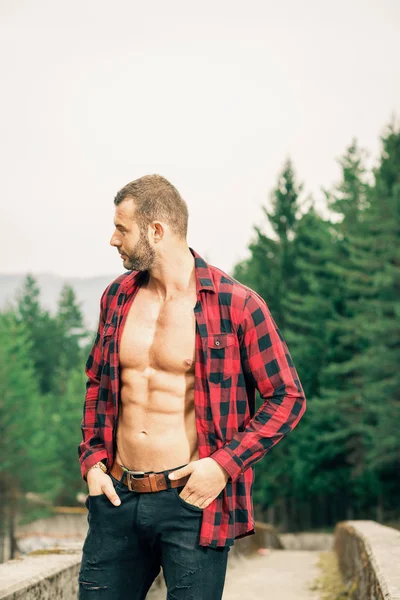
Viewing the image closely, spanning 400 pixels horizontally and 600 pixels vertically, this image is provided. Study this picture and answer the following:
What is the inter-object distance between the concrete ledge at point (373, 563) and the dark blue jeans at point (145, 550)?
4.24 feet

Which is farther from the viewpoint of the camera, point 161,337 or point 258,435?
point 161,337

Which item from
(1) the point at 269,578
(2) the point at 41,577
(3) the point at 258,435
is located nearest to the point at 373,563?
(2) the point at 41,577

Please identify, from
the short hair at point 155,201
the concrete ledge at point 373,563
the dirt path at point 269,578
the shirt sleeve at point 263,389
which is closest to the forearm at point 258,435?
the shirt sleeve at point 263,389

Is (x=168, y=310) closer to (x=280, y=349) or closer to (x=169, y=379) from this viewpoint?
(x=169, y=379)

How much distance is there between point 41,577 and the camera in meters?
4.03

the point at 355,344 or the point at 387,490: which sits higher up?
the point at 355,344

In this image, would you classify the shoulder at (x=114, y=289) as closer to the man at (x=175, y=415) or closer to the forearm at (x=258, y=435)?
the man at (x=175, y=415)

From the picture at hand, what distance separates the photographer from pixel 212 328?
3.02m

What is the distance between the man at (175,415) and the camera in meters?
2.93

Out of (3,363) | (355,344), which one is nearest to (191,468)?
(355,344)

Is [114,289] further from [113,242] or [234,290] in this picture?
[234,290]

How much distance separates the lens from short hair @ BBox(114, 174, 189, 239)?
3080 millimetres

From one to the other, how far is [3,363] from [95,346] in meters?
40.0

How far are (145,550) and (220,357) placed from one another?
2.63 ft
